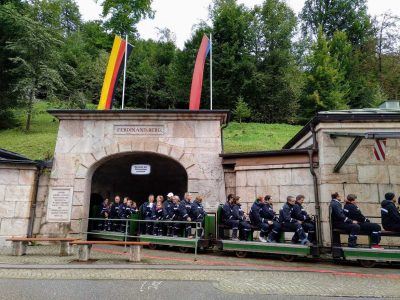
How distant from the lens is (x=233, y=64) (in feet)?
120

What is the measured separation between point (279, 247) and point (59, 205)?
8.19 meters

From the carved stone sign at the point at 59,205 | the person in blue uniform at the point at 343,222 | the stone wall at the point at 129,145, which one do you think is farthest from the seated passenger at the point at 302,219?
the carved stone sign at the point at 59,205

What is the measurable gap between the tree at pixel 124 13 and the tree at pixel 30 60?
14673mm

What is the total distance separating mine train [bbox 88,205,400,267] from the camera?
31.0 feet

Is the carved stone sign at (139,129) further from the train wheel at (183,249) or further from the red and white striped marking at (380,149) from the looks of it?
the red and white striped marking at (380,149)

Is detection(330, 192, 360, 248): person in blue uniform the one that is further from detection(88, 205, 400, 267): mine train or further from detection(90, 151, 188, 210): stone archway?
detection(90, 151, 188, 210): stone archway

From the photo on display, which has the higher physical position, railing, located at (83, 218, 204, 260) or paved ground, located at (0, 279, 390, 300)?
railing, located at (83, 218, 204, 260)

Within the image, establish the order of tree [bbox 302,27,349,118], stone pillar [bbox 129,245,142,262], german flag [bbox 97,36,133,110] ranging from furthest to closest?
tree [bbox 302,27,349,118] → german flag [bbox 97,36,133,110] → stone pillar [bbox 129,245,142,262]

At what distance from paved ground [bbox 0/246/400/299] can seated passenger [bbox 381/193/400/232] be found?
1061mm

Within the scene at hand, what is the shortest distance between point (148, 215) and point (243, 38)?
30.1 metres

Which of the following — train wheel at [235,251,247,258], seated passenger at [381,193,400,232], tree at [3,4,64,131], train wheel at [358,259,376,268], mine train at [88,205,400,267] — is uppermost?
tree at [3,4,64,131]

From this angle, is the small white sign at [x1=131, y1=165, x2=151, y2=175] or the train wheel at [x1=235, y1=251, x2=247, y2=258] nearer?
the train wheel at [x1=235, y1=251, x2=247, y2=258]

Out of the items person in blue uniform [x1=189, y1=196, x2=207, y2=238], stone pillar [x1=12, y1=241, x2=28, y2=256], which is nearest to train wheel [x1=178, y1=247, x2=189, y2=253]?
person in blue uniform [x1=189, y1=196, x2=207, y2=238]

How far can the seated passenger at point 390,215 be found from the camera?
973cm
